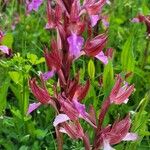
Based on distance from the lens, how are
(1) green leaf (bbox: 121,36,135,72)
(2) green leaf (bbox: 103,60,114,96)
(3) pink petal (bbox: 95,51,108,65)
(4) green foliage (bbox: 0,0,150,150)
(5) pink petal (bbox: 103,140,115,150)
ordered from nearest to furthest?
1. (5) pink petal (bbox: 103,140,115,150)
2. (3) pink petal (bbox: 95,51,108,65)
3. (4) green foliage (bbox: 0,0,150,150)
4. (2) green leaf (bbox: 103,60,114,96)
5. (1) green leaf (bbox: 121,36,135,72)

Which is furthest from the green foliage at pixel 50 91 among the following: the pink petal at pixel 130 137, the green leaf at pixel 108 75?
the pink petal at pixel 130 137

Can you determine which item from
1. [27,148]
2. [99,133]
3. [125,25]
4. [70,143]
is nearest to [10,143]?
[27,148]

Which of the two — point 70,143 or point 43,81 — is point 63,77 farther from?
point 70,143

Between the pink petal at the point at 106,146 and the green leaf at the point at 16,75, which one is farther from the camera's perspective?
the green leaf at the point at 16,75

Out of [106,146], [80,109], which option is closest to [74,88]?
[80,109]

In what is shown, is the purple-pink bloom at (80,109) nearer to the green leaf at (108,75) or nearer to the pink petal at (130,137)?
the pink petal at (130,137)

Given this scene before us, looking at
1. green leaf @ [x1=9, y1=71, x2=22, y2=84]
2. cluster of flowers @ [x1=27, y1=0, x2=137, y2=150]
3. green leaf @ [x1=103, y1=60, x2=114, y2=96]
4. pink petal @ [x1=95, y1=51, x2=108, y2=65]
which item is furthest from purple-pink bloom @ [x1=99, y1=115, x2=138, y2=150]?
green leaf @ [x1=9, y1=71, x2=22, y2=84]

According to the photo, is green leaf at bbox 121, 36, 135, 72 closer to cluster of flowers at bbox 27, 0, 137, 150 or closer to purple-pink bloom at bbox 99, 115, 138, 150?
cluster of flowers at bbox 27, 0, 137, 150

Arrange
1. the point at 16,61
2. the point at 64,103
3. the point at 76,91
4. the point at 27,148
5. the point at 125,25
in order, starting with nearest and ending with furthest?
1. the point at 64,103
2. the point at 76,91
3. the point at 27,148
4. the point at 16,61
5. the point at 125,25
